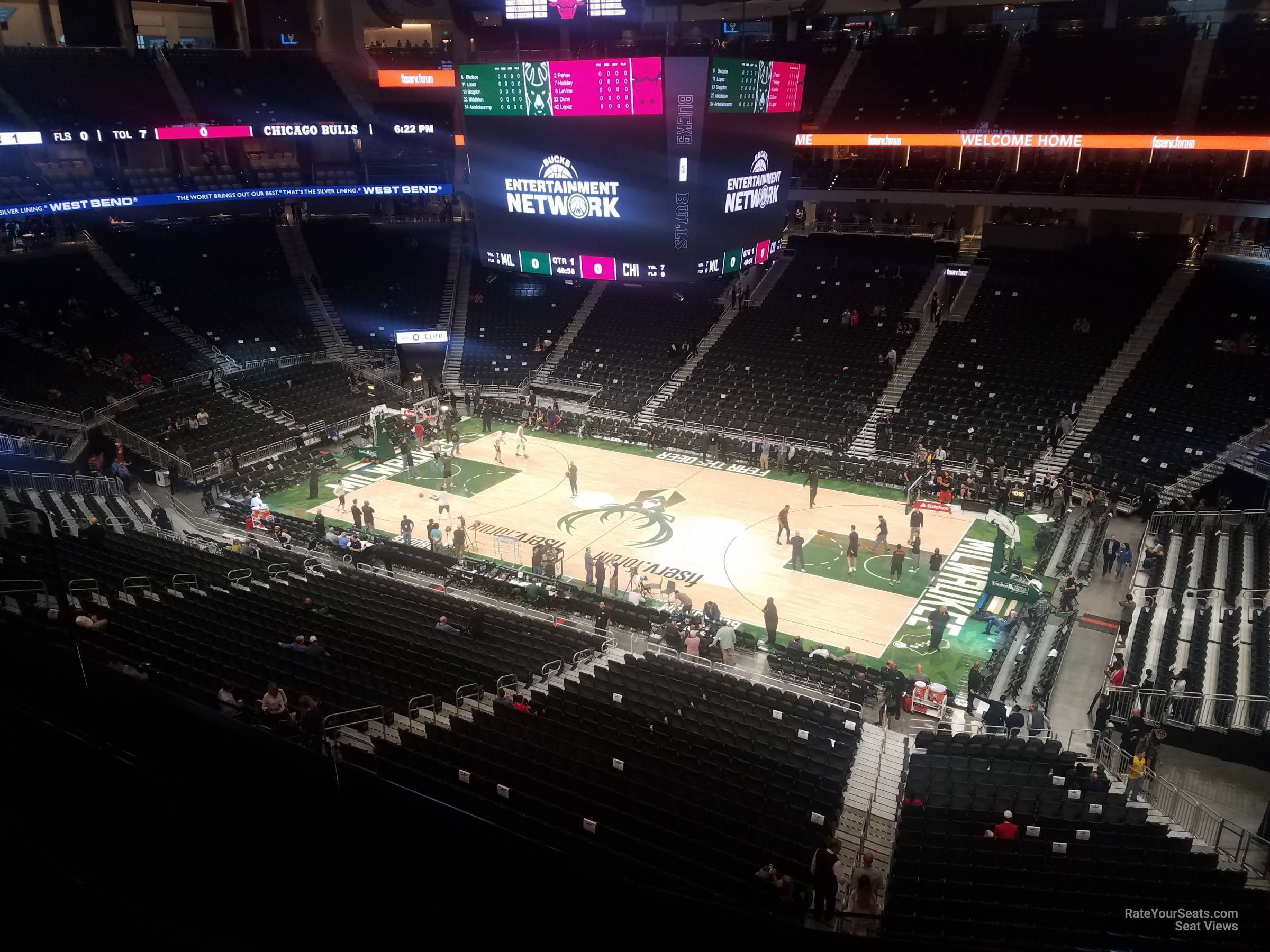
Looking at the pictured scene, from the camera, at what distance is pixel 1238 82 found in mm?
34000

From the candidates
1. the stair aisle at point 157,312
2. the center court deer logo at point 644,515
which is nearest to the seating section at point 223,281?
the stair aisle at point 157,312

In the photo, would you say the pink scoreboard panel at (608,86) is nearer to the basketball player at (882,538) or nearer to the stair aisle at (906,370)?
the basketball player at (882,538)

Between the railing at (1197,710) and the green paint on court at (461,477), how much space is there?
1860cm

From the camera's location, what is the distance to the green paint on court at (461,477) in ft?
93.8

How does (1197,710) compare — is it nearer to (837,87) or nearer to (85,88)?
(837,87)

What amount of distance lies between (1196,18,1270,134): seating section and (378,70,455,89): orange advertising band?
31712 millimetres

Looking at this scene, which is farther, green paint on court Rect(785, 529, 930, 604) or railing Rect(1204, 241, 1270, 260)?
railing Rect(1204, 241, 1270, 260)

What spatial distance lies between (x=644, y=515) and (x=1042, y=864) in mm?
16386

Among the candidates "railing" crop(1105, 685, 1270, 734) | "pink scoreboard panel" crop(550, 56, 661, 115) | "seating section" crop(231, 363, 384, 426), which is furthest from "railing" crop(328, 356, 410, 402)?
"railing" crop(1105, 685, 1270, 734)

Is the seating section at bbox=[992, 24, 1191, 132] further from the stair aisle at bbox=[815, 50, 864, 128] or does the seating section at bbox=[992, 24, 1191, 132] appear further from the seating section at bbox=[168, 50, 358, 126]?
the seating section at bbox=[168, 50, 358, 126]

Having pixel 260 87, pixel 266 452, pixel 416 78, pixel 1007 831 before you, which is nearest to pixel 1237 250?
pixel 1007 831

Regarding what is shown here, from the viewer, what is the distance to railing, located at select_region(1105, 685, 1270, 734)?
14508 mm

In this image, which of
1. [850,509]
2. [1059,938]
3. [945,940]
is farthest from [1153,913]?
[850,509]

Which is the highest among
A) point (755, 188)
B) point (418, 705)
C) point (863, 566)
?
point (755, 188)
